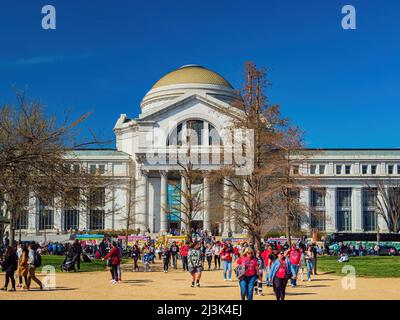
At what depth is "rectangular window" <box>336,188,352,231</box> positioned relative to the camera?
102500 millimetres

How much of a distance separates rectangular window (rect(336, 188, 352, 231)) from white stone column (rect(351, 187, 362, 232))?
615 millimetres

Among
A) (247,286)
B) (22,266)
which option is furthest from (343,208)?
(247,286)

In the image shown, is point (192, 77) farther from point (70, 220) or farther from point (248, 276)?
point (248, 276)

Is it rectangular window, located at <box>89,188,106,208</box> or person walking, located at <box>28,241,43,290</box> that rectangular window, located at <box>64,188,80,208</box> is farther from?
person walking, located at <box>28,241,43,290</box>

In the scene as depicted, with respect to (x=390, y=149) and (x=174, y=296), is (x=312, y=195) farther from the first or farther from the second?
(x=174, y=296)

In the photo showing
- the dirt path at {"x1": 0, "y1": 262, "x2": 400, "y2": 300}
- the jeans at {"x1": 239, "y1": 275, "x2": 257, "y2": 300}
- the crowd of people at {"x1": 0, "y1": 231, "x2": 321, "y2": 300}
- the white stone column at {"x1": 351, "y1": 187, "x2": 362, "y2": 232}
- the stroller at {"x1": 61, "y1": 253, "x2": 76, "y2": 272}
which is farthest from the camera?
the white stone column at {"x1": 351, "y1": 187, "x2": 362, "y2": 232}

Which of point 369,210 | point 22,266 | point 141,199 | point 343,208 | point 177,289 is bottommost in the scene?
point 177,289

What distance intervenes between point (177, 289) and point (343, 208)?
82804 mm

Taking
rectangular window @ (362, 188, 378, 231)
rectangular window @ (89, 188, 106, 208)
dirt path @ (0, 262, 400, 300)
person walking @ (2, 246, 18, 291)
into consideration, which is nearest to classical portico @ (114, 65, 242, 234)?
rectangular window @ (362, 188, 378, 231)

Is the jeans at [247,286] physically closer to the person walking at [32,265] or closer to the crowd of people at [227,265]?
the crowd of people at [227,265]

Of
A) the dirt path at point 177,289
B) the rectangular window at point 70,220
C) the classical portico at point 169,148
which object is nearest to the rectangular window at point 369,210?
the classical portico at point 169,148

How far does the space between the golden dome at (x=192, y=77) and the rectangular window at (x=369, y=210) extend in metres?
35.5

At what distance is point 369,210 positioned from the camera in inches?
4060

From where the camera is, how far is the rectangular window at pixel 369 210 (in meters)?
102
